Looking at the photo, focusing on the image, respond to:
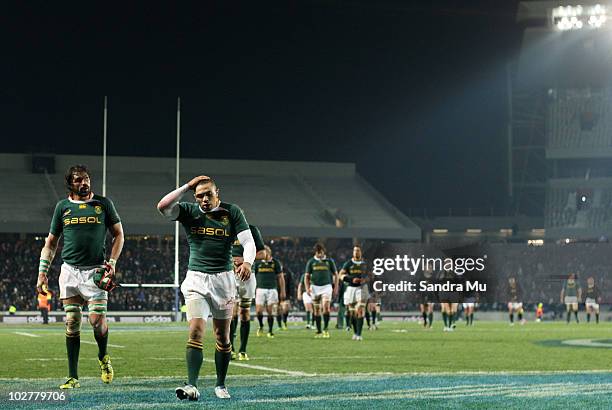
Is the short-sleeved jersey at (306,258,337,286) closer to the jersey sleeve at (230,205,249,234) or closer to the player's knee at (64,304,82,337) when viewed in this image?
the player's knee at (64,304,82,337)

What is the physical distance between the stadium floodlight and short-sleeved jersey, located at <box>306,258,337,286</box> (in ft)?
111

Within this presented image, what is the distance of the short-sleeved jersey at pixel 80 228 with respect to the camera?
12219mm

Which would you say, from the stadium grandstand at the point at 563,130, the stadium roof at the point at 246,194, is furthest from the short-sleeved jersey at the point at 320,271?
the stadium grandstand at the point at 563,130

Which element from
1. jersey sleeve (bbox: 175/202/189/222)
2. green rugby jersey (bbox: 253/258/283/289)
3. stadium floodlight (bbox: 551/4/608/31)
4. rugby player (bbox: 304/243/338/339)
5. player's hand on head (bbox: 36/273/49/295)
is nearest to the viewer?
jersey sleeve (bbox: 175/202/189/222)

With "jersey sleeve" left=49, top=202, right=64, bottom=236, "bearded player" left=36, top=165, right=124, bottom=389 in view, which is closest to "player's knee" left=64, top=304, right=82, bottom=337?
"bearded player" left=36, top=165, right=124, bottom=389

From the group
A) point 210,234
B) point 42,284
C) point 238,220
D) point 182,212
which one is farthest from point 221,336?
point 42,284

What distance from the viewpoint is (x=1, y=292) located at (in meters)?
49.7

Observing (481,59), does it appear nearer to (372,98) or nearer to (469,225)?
(372,98)

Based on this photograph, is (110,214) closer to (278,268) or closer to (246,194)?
(278,268)

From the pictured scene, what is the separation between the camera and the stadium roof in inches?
2148

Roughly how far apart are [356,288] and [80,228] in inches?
545

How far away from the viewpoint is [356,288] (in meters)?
25.5

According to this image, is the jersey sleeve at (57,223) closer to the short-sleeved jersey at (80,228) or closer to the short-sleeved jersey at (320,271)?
the short-sleeved jersey at (80,228)

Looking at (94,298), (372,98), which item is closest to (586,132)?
(372,98)
